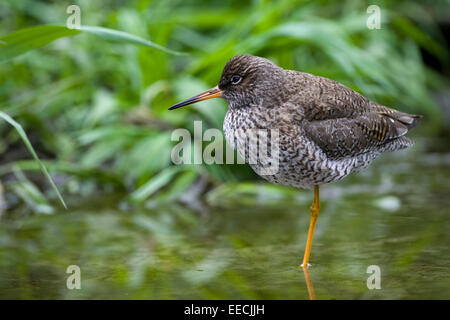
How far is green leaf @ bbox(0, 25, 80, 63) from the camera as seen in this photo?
448 centimetres

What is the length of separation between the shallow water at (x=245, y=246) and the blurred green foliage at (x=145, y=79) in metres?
0.45

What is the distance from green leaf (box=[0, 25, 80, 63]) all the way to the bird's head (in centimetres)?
Result: 98

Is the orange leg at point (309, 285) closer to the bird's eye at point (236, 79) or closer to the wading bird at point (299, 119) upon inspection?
the wading bird at point (299, 119)

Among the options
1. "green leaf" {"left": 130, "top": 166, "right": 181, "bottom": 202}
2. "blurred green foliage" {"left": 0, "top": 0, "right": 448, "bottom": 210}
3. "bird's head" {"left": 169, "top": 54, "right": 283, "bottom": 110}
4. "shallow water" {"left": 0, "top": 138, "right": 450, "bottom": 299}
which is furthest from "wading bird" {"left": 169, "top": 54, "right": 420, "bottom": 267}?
"blurred green foliage" {"left": 0, "top": 0, "right": 448, "bottom": 210}

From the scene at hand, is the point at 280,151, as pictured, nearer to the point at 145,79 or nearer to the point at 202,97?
the point at 202,97

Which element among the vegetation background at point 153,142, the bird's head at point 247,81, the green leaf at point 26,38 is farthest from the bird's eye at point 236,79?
the green leaf at point 26,38

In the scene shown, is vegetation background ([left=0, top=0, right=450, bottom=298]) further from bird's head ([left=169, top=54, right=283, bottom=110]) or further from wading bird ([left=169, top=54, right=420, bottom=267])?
wading bird ([left=169, top=54, right=420, bottom=267])

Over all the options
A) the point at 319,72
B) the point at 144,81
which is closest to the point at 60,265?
the point at 144,81

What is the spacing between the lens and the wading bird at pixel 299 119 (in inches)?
174

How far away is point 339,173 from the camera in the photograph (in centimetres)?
461

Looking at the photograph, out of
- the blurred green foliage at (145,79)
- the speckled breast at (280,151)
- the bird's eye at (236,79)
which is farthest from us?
the blurred green foliage at (145,79)

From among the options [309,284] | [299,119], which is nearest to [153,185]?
[299,119]
